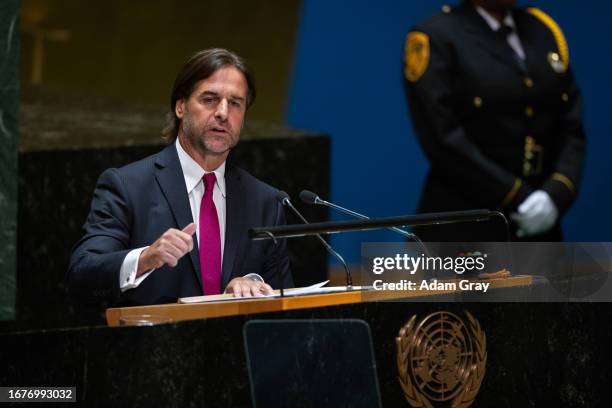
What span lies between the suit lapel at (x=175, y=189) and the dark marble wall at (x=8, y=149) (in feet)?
2.94

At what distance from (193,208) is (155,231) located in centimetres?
12

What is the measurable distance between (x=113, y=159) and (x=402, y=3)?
5.36 feet

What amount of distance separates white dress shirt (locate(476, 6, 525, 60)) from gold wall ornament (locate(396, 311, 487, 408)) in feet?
6.71

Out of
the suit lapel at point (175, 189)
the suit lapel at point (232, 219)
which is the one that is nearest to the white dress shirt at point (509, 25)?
the suit lapel at point (232, 219)

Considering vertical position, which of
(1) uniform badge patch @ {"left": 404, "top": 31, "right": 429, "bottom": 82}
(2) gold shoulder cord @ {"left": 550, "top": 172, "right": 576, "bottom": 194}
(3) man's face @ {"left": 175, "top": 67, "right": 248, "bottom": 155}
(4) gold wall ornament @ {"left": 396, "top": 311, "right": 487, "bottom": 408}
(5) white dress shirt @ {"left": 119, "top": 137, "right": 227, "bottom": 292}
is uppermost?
(1) uniform badge patch @ {"left": 404, "top": 31, "right": 429, "bottom": 82}

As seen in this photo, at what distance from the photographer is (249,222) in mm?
3463

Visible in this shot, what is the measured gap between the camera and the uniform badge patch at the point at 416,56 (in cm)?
462

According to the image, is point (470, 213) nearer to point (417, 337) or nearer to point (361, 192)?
point (417, 337)

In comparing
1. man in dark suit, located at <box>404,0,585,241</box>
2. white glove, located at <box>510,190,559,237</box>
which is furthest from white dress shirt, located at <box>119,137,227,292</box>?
white glove, located at <box>510,190,559,237</box>

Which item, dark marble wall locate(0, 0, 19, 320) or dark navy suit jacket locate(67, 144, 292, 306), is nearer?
dark navy suit jacket locate(67, 144, 292, 306)

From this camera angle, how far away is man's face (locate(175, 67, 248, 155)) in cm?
343

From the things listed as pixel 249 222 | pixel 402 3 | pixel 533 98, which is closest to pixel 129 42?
pixel 402 3

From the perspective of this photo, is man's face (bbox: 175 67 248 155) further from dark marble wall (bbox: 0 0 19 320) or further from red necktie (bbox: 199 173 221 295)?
dark marble wall (bbox: 0 0 19 320)

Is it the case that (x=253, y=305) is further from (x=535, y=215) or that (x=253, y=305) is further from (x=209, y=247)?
(x=535, y=215)
